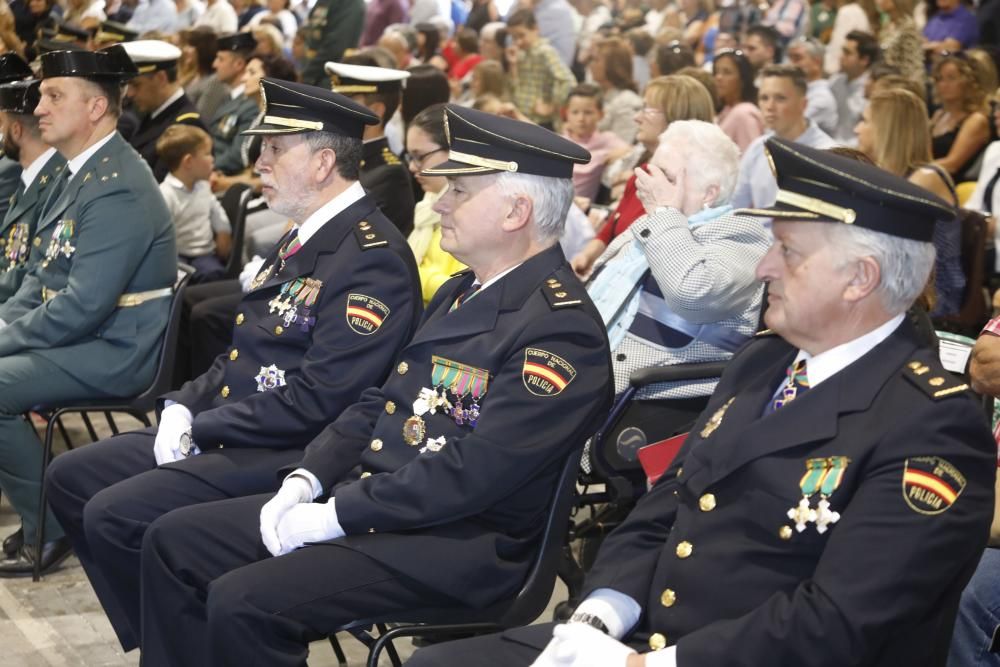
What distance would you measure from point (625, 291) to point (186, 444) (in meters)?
1.26

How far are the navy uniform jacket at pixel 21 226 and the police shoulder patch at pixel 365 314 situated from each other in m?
1.82

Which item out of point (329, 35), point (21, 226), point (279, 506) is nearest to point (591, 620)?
point (279, 506)

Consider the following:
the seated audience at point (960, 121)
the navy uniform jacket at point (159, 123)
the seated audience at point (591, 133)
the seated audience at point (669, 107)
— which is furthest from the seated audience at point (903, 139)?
the navy uniform jacket at point (159, 123)

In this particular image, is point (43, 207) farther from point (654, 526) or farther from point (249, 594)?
point (654, 526)

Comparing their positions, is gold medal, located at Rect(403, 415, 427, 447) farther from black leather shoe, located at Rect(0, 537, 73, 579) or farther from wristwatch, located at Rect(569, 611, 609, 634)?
black leather shoe, located at Rect(0, 537, 73, 579)

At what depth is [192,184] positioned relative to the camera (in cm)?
582

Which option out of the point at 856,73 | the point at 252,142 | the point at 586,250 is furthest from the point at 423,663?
the point at 856,73

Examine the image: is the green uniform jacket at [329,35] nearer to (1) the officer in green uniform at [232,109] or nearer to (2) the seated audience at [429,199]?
(1) the officer in green uniform at [232,109]

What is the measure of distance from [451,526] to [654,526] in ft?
1.61

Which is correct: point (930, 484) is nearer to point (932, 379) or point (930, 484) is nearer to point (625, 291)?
point (932, 379)

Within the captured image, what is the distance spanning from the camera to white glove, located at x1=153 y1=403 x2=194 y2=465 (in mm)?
3369

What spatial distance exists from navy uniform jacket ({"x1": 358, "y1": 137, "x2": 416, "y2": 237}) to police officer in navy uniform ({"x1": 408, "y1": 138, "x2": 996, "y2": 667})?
110 inches

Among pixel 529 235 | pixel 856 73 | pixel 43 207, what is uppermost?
pixel 529 235

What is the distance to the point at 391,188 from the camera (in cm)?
495
